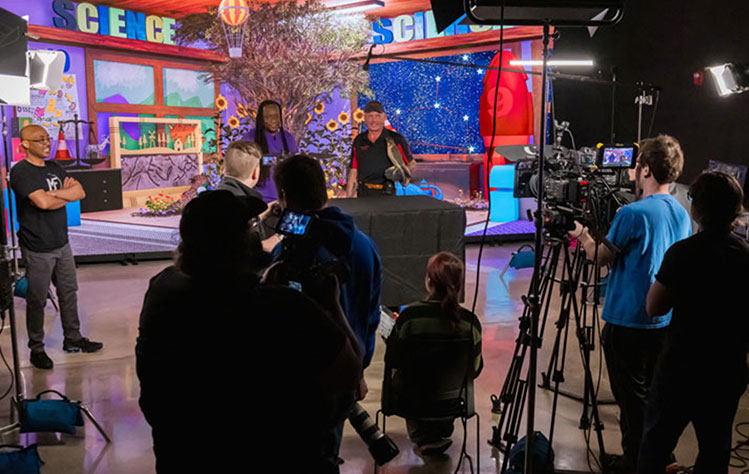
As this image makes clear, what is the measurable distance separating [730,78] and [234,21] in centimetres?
420

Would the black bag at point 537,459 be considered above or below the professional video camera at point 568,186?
below

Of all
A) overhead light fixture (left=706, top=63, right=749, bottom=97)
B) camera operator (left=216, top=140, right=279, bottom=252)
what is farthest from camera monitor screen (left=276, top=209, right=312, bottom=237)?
overhead light fixture (left=706, top=63, right=749, bottom=97)

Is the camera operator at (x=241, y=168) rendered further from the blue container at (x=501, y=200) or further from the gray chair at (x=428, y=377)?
the blue container at (x=501, y=200)

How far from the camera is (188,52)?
10750 millimetres

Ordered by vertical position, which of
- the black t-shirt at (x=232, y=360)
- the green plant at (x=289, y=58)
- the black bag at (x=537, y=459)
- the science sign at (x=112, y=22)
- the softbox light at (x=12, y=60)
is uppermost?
the science sign at (x=112, y=22)

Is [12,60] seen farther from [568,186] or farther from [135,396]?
[568,186]

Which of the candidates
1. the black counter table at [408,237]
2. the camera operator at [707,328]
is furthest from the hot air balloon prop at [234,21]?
the camera operator at [707,328]

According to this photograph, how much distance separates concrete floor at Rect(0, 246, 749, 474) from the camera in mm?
2906

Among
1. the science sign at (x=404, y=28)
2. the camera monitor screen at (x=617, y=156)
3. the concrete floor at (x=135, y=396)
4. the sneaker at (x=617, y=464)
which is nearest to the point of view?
the sneaker at (x=617, y=464)

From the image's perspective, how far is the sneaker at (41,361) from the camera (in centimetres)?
405

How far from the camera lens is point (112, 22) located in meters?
9.91

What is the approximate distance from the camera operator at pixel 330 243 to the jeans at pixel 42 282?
8.46ft

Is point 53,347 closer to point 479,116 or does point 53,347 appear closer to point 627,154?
point 627,154

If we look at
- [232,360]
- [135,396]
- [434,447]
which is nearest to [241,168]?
[135,396]
